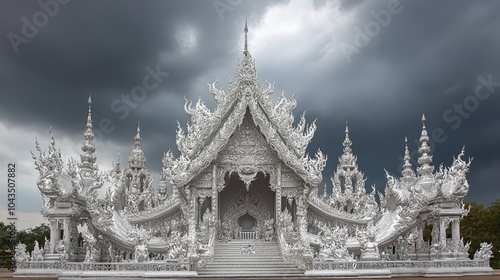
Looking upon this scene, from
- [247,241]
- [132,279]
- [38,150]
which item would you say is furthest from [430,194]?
[38,150]

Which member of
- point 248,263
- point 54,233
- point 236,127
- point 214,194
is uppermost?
point 236,127

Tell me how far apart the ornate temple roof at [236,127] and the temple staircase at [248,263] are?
2.67 metres

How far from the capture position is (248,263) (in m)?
17.2

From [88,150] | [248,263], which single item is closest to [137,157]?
[88,150]

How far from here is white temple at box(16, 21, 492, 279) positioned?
55.5ft

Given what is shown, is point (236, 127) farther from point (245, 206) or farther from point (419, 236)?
point (419, 236)

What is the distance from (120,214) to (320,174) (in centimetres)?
768

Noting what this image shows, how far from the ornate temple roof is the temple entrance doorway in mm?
1684

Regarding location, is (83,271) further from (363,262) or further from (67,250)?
(363,262)

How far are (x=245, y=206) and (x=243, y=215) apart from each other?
1.17ft

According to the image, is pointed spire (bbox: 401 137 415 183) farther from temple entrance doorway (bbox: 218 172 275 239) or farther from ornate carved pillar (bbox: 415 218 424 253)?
temple entrance doorway (bbox: 218 172 275 239)

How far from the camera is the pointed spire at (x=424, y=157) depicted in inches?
838

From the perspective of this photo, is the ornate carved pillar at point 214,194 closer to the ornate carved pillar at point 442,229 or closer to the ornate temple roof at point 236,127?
the ornate temple roof at point 236,127

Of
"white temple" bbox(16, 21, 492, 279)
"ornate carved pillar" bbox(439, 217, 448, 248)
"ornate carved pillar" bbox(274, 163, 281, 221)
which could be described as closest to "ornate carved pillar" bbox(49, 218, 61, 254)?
"white temple" bbox(16, 21, 492, 279)
